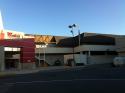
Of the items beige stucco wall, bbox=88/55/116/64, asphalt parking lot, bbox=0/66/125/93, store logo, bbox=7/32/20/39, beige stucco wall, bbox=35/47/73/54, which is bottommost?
asphalt parking lot, bbox=0/66/125/93

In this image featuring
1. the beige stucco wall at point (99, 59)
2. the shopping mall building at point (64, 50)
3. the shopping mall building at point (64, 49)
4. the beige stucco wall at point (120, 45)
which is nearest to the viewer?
the shopping mall building at point (64, 49)

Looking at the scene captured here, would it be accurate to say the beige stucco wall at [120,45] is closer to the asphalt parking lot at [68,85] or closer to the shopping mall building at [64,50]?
the shopping mall building at [64,50]

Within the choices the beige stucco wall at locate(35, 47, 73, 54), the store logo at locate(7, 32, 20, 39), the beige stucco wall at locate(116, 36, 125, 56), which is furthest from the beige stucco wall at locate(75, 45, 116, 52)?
the store logo at locate(7, 32, 20, 39)

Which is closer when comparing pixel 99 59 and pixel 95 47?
pixel 99 59

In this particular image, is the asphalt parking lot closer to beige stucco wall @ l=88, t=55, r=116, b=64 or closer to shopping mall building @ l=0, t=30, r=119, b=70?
shopping mall building @ l=0, t=30, r=119, b=70

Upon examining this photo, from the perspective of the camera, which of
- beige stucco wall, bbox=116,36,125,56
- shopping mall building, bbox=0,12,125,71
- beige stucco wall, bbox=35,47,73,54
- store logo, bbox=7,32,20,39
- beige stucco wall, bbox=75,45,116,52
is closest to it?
shopping mall building, bbox=0,12,125,71

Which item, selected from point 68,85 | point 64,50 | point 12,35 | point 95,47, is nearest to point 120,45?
point 95,47

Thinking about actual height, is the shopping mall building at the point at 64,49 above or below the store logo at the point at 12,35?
below

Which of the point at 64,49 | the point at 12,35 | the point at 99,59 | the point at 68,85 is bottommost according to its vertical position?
the point at 68,85

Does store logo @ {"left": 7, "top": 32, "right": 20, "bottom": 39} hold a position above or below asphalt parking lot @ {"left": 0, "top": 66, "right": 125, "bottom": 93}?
above

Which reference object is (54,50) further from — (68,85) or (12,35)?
(68,85)

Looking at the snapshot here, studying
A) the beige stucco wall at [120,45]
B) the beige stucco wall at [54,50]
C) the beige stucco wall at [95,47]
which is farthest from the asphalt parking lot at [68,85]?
the beige stucco wall at [54,50]

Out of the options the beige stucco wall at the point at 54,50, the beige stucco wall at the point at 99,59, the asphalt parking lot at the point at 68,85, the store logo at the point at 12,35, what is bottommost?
the asphalt parking lot at the point at 68,85

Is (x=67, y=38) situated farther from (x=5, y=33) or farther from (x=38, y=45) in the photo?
(x=5, y=33)
